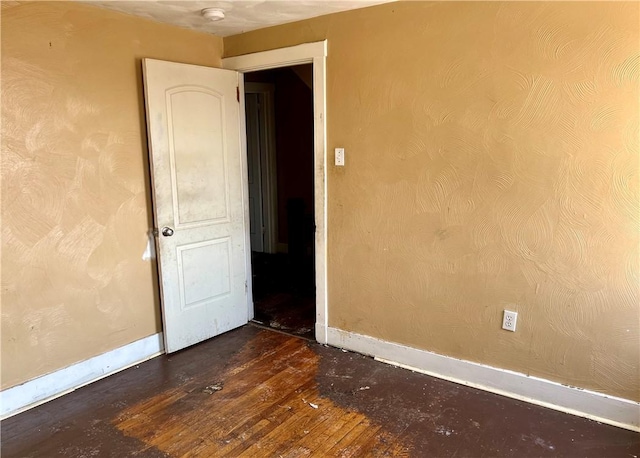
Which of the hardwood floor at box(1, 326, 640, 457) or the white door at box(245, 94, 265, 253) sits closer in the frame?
the hardwood floor at box(1, 326, 640, 457)

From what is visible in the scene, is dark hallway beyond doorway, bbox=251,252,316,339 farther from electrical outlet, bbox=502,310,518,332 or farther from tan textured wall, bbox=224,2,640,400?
electrical outlet, bbox=502,310,518,332

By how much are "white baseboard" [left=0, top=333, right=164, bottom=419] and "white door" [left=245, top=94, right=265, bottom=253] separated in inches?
109

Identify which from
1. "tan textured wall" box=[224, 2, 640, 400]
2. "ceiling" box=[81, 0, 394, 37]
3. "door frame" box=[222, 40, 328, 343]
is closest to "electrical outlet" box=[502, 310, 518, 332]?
"tan textured wall" box=[224, 2, 640, 400]

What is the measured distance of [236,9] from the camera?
2.63 meters

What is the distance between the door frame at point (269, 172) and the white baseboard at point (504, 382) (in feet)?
9.03

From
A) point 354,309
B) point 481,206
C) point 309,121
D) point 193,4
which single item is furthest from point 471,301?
point 309,121

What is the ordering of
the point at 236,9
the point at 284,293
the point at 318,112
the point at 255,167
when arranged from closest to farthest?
the point at 236,9
the point at 318,112
the point at 284,293
the point at 255,167

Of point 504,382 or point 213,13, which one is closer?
point 504,382

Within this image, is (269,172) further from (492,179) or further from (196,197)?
(492,179)

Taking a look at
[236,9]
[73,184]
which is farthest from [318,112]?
[73,184]

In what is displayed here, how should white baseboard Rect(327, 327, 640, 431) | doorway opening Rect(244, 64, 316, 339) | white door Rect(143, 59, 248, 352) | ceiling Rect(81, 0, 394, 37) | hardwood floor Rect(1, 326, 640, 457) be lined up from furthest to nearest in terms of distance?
doorway opening Rect(244, 64, 316, 339) → white door Rect(143, 59, 248, 352) → ceiling Rect(81, 0, 394, 37) → white baseboard Rect(327, 327, 640, 431) → hardwood floor Rect(1, 326, 640, 457)

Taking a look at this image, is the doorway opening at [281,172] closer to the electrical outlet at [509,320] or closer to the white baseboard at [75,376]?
the white baseboard at [75,376]

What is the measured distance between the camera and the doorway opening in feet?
17.1

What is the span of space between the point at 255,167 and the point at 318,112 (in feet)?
8.86
